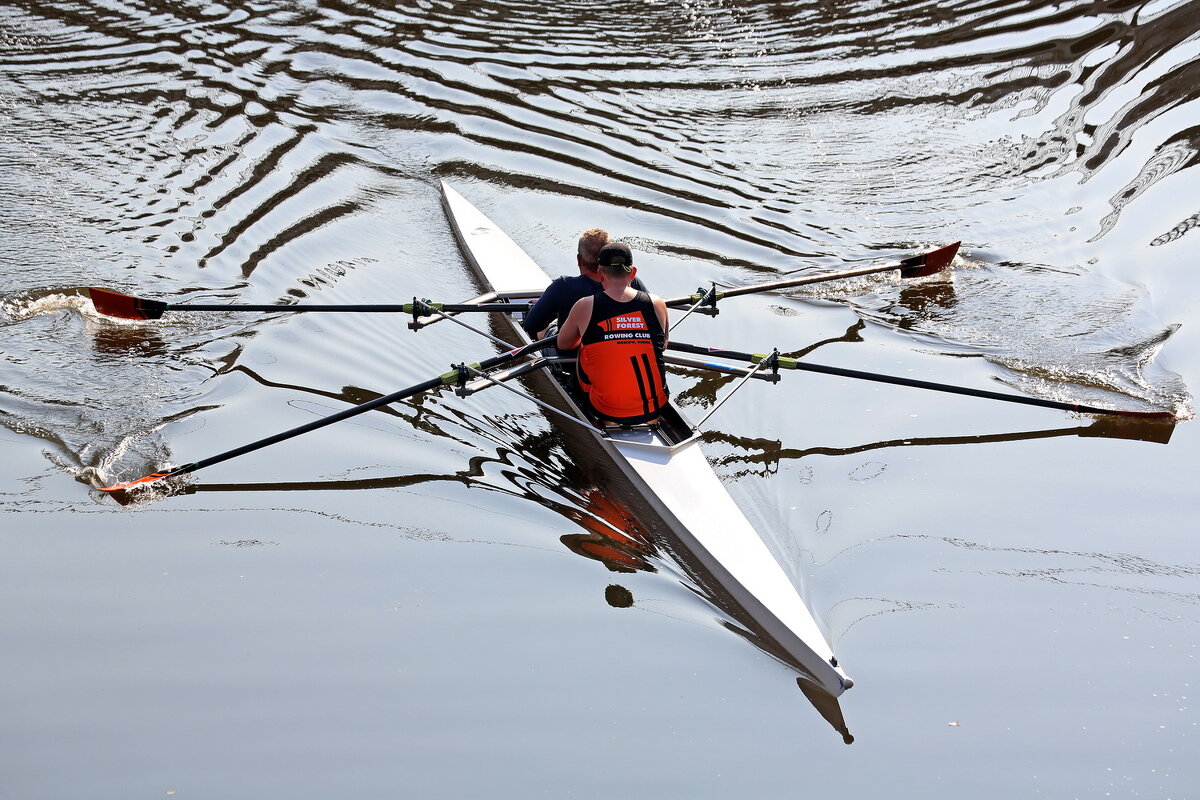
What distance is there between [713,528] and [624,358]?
1.13 meters

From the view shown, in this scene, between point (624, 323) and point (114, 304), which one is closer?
point (624, 323)

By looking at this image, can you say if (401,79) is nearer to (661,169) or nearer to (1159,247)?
(661,169)

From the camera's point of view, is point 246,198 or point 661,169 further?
point 661,169

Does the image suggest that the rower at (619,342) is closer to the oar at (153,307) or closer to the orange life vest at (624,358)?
the orange life vest at (624,358)

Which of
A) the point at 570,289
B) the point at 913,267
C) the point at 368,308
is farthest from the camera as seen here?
the point at 913,267

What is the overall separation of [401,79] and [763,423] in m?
8.27

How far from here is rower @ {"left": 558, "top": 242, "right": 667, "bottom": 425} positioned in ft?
17.6

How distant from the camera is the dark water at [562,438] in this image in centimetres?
410

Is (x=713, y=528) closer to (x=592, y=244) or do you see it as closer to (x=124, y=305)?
(x=592, y=244)

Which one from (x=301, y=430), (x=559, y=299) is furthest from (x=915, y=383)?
(x=301, y=430)

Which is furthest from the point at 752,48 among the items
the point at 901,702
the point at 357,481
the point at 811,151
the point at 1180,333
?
the point at 901,702

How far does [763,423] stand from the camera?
20.7 ft

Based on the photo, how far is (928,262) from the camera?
8.06m

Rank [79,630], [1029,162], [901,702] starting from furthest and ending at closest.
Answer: [1029,162] → [79,630] → [901,702]
